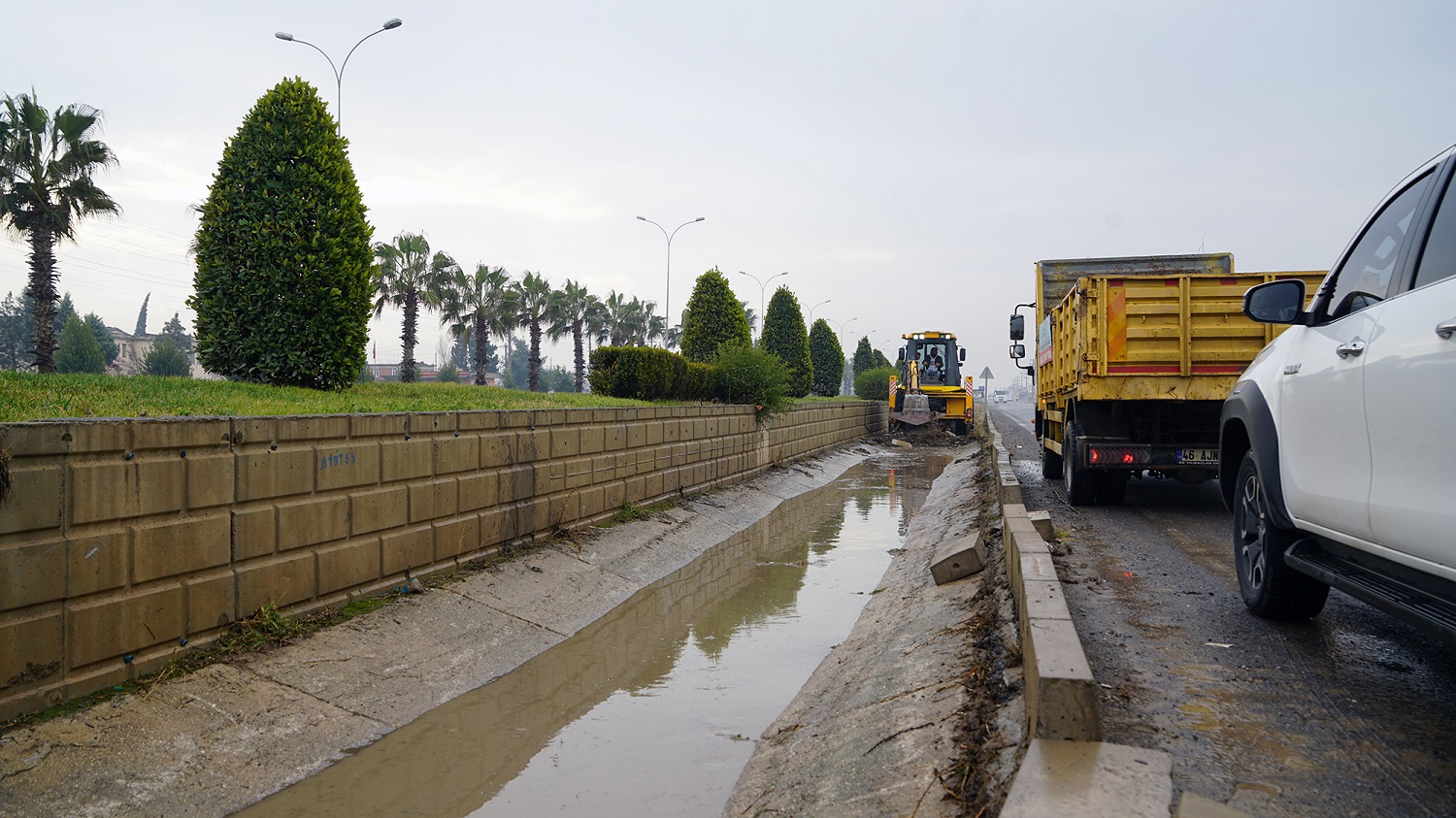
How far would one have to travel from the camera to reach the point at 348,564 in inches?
280

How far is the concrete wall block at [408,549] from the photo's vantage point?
24.9 feet

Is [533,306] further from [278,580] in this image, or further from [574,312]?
[278,580]

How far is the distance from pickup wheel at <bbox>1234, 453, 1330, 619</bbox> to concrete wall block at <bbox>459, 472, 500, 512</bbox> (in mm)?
6164

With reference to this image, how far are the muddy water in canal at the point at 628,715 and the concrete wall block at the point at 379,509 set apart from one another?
1.52 m

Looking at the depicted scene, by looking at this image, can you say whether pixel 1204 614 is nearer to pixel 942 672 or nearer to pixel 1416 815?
pixel 942 672

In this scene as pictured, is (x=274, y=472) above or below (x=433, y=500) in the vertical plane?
above

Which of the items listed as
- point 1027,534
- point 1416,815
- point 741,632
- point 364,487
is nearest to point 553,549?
point 741,632

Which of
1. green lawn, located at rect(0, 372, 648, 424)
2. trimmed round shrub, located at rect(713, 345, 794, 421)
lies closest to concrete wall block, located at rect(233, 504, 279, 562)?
green lawn, located at rect(0, 372, 648, 424)

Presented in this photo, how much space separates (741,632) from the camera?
8.90 metres

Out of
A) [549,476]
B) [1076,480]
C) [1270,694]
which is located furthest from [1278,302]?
[549,476]

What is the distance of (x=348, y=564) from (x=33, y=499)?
8.32ft

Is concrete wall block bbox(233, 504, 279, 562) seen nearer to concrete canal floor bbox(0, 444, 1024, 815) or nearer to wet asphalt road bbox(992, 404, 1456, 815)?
concrete canal floor bbox(0, 444, 1024, 815)

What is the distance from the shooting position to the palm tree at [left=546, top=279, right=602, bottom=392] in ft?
195

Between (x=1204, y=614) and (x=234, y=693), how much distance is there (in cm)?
552
